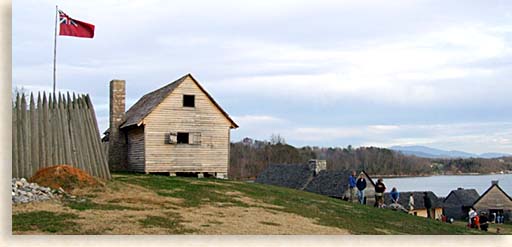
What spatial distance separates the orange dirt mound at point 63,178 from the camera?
52.0 feet

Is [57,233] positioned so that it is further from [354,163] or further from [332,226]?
[354,163]

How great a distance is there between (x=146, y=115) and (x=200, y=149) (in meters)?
2.88

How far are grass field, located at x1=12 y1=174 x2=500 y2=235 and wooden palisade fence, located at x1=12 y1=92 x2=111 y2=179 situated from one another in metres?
1.19

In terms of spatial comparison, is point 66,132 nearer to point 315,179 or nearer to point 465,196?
point 315,179

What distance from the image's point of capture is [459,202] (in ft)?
173

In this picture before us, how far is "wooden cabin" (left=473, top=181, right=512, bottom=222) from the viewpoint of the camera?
50562 mm

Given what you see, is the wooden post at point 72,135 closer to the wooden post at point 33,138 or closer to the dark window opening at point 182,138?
the wooden post at point 33,138

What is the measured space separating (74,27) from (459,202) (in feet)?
140

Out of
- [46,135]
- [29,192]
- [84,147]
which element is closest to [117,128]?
[84,147]

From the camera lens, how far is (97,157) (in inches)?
709

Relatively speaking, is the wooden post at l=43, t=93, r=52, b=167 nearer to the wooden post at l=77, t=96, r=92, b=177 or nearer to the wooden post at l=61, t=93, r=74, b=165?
the wooden post at l=61, t=93, r=74, b=165

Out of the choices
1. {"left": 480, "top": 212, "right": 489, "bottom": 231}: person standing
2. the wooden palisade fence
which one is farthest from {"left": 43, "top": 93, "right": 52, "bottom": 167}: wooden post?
{"left": 480, "top": 212, "right": 489, "bottom": 231}: person standing

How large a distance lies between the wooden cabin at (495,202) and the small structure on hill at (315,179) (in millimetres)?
15212

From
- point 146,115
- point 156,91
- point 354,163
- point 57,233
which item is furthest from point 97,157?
point 354,163
